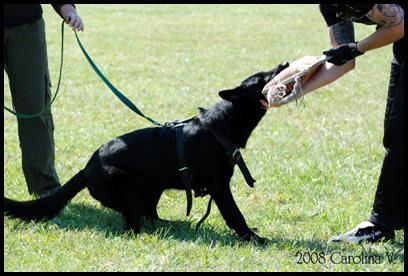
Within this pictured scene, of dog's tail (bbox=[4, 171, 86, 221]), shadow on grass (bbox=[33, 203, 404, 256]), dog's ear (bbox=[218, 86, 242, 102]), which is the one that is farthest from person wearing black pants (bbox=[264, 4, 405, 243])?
dog's tail (bbox=[4, 171, 86, 221])

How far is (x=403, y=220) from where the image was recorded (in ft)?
15.3

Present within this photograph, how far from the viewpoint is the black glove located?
14.5ft

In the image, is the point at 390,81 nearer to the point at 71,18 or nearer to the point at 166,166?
the point at 166,166

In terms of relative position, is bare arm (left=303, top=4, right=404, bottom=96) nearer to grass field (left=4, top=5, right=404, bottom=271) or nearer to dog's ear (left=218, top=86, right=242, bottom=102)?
dog's ear (left=218, top=86, right=242, bottom=102)

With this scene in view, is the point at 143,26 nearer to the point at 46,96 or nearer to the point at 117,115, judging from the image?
the point at 117,115

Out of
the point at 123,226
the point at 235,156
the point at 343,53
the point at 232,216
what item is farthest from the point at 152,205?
the point at 343,53

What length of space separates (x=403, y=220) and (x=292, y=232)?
77 cm

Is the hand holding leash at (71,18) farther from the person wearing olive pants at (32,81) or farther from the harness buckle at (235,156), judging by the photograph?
the harness buckle at (235,156)

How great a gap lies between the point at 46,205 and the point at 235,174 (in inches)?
79.5

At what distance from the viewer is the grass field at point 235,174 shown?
4383 millimetres

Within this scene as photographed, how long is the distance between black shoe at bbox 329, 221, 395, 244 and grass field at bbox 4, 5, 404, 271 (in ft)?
0.28

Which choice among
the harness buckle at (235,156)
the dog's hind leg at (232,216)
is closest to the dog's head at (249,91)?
the harness buckle at (235,156)

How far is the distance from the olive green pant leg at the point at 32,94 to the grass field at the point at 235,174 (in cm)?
A: 25
